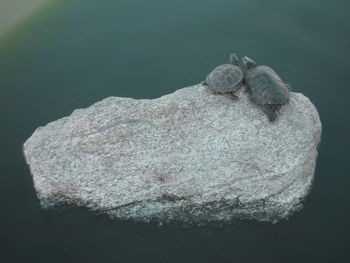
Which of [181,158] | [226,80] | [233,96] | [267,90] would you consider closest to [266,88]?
[267,90]

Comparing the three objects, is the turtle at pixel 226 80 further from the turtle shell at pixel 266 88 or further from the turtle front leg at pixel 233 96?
the turtle shell at pixel 266 88

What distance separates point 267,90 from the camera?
39.2 feet

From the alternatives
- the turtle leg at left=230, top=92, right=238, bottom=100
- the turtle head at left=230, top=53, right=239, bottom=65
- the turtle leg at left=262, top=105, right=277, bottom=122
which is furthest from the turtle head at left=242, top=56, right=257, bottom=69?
the turtle leg at left=262, top=105, right=277, bottom=122

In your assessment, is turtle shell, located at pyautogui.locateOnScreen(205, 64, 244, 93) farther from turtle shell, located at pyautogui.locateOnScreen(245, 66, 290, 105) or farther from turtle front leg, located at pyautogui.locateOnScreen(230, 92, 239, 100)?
turtle shell, located at pyautogui.locateOnScreen(245, 66, 290, 105)

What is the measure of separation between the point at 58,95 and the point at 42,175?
3.72 metres

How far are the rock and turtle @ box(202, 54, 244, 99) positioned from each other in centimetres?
28

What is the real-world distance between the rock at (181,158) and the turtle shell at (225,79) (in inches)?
12.4

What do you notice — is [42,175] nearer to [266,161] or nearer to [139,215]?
[139,215]

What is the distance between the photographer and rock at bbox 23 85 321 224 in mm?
10906

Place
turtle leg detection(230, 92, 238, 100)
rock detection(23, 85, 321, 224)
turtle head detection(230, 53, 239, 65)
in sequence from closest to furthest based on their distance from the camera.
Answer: rock detection(23, 85, 321, 224) → turtle leg detection(230, 92, 238, 100) → turtle head detection(230, 53, 239, 65)

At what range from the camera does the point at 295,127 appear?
1184 cm

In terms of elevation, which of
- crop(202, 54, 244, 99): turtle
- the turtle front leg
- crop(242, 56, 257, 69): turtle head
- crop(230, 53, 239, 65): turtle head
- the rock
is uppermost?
crop(230, 53, 239, 65): turtle head

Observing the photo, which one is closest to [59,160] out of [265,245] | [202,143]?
[202,143]

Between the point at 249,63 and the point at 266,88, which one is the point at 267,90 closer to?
the point at 266,88
